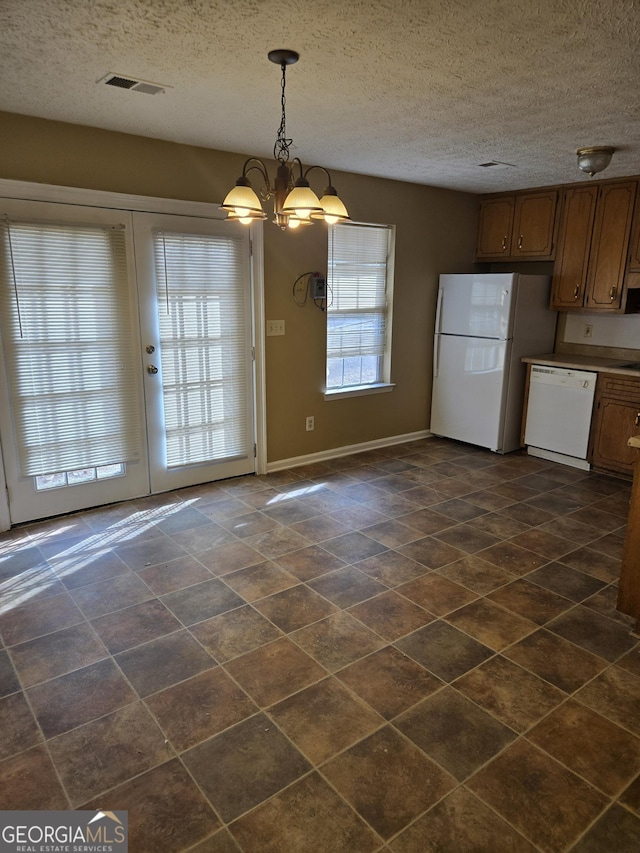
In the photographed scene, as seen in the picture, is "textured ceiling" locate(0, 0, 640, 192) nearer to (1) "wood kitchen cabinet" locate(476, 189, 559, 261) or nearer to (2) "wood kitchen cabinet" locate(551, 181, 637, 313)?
(2) "wood kitchen cabinet" locate(551, 181, 637, 313)

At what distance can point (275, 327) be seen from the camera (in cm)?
436

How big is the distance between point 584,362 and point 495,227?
1.65m

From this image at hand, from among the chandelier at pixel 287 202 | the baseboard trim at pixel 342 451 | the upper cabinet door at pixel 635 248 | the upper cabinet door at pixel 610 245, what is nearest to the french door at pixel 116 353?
the baseboard trim at pixel 342 451

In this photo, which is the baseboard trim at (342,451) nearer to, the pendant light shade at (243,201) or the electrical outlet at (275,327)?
the electrical outlet at (275,327)

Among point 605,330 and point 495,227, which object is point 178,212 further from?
point 605,330

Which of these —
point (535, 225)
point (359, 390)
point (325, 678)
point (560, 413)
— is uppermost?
point (535, 225)

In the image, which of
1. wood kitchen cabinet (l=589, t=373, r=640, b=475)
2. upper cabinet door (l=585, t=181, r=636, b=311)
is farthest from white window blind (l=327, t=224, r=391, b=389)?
wood kitchen cabinet (l=589, t=373, r=640, b=475)

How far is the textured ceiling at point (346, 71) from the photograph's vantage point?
1860 millimetres

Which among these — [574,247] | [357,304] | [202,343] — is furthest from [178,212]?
[574,247]

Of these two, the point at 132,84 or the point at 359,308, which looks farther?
the point at 359,308

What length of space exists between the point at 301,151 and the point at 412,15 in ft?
6.66

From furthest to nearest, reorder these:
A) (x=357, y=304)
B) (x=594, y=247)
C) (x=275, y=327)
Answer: (x=357, y=304) < (x=594, y=247) < (x=275, y=327)

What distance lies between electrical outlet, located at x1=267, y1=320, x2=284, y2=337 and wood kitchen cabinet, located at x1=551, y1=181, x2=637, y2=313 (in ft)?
8.32

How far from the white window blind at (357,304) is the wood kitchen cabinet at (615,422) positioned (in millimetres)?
1882
